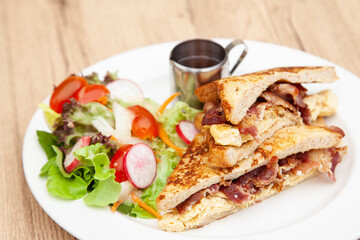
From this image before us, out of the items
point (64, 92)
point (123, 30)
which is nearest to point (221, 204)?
point (64, 92)

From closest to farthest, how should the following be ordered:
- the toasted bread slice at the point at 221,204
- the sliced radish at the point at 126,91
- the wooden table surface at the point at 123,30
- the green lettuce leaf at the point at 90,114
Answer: the toasted bread slice at the point at 221,204 → the green lettuce leaf at the point at 90,114 → the sliced radish at the point at 126,91 → the wooden table surface at the point at 123,30

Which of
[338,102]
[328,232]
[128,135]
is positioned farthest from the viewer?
[338,102]

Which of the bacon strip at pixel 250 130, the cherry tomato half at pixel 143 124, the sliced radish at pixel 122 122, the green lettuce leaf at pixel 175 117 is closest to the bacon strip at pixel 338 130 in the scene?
the bacon strip at pixel 250 130

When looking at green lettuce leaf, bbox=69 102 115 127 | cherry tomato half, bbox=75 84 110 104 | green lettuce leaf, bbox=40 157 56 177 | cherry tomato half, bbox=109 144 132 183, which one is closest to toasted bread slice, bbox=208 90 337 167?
cherry tomato half, bbox=109 144 132 183

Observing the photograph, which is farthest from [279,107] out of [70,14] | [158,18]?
[70,14]

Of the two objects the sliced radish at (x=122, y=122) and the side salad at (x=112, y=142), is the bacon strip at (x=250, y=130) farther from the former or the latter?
the sliced radish at (x=122, y=122)

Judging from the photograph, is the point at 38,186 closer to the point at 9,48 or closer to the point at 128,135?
the point at 128,135
